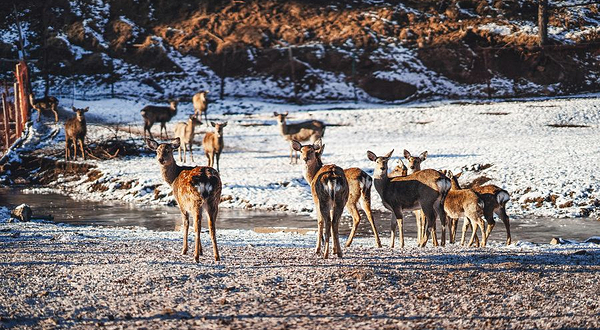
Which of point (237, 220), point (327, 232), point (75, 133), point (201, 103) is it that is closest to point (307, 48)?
point (201, 103)

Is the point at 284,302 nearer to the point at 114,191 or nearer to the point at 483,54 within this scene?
the point at 114,191

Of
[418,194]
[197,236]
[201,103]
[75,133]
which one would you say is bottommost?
[197,236]

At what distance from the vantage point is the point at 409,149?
79.3 ft

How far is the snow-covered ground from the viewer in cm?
1798

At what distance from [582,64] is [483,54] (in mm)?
5683

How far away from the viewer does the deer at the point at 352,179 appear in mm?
11562

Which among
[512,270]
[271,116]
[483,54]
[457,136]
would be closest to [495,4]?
[483,54]

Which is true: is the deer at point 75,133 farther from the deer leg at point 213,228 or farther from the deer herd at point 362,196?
the deer leg at point 213,228

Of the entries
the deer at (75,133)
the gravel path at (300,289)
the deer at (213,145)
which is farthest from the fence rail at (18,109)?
the gravel path at (300,289)

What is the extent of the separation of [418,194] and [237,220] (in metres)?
5.48

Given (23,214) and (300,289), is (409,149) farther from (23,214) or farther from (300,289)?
(300,289)

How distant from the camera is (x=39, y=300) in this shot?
297 inches

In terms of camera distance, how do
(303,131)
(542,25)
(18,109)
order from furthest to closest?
1. (542,25)
2. (18,109)
3. (303,131)

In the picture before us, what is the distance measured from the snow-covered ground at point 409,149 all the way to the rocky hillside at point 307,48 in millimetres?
6755
